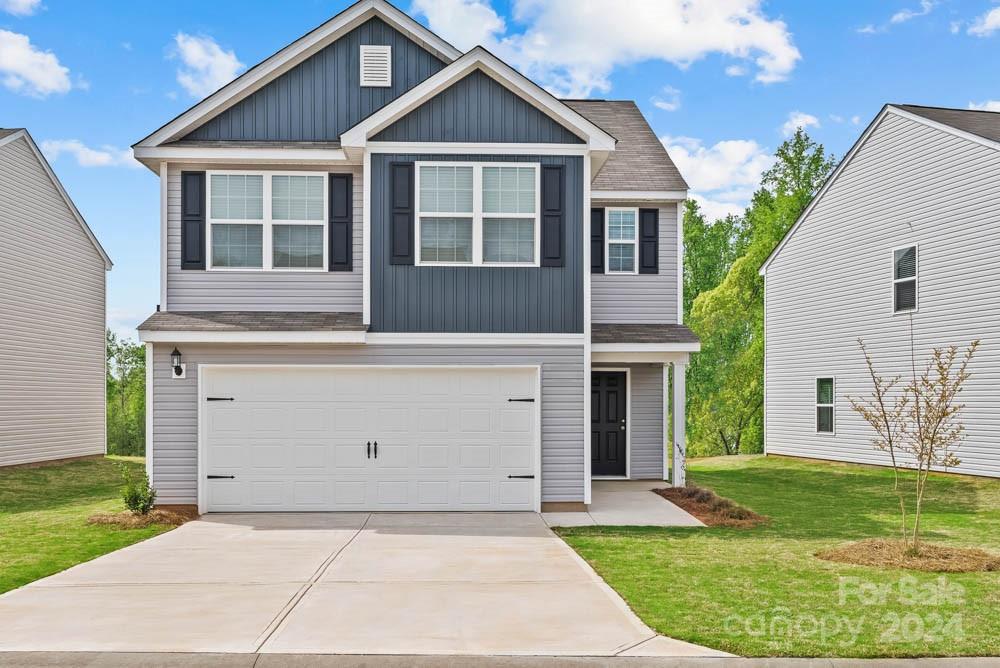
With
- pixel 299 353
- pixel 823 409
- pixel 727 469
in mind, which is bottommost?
pixel 727 469

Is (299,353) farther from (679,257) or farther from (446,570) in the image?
(679,257)

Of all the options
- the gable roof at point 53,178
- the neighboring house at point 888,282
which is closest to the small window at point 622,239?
the neighboring house at point 888,282

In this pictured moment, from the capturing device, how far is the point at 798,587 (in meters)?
8.17

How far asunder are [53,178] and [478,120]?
15079 millimetres

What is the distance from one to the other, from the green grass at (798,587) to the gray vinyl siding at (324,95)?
25.7ft

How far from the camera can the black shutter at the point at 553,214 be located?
13.5 meters

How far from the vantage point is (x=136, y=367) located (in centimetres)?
4372

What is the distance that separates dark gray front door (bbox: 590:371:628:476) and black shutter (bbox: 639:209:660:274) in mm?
2498

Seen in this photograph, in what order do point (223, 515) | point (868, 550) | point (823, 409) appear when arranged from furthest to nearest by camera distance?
point (823, 409), point (223, 515), point (868, 550)

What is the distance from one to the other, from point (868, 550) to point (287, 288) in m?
9.09

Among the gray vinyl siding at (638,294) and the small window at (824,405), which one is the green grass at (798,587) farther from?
the small window at (824,405)

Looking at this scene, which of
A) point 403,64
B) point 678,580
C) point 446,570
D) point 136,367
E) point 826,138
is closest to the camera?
point 678,580

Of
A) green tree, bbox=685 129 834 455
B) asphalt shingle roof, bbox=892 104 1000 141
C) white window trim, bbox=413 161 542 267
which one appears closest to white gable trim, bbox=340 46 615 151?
white window trim, bbox=413 161 542 267

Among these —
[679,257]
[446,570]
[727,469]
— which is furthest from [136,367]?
[446,570]
